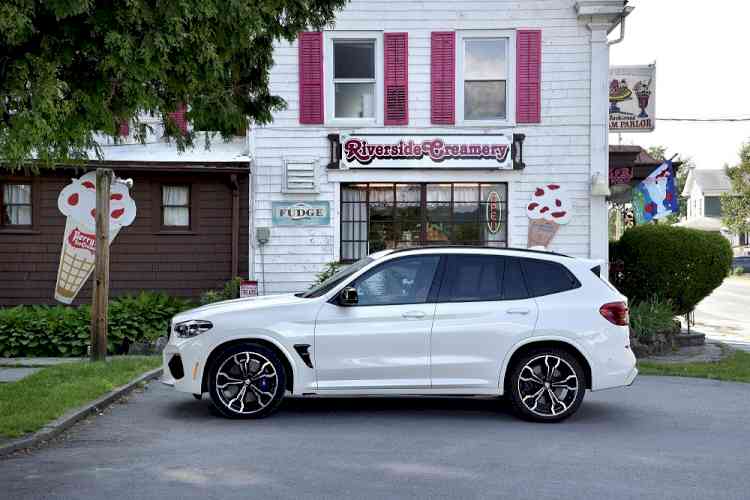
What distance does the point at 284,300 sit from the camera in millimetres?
9109

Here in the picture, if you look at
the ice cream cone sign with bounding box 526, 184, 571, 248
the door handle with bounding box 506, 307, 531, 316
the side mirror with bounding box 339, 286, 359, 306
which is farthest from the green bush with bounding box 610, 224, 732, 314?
the side mirror with bounding box 339, 286, 359, 306

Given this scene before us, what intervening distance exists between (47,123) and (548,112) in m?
12.2

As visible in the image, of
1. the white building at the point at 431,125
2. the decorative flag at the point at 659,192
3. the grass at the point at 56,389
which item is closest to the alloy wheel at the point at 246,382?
the grass at the point at 56,389

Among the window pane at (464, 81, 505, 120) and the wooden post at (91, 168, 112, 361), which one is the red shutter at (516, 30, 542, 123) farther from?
the wooden post at (91, 168, 112, 361)

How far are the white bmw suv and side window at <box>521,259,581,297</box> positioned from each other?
130mm

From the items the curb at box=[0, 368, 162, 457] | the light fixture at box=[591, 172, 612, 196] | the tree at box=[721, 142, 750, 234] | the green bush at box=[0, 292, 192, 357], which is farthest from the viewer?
the tree at box=[721, 142, 750, 234]

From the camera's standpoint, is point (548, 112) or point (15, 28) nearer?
point (15, 28)

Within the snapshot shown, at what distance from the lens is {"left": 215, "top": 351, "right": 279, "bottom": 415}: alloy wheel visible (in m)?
8.79

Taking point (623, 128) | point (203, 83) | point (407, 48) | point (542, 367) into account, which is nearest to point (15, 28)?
point (203, 83)

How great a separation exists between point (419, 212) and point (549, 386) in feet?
30.1

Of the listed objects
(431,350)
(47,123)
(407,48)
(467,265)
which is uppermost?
(407,48)

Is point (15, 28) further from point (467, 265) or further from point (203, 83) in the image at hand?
point (467, 265)

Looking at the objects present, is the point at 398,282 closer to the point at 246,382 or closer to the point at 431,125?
the point at 246,382

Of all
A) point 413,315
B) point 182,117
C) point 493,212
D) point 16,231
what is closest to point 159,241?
point 16,231
